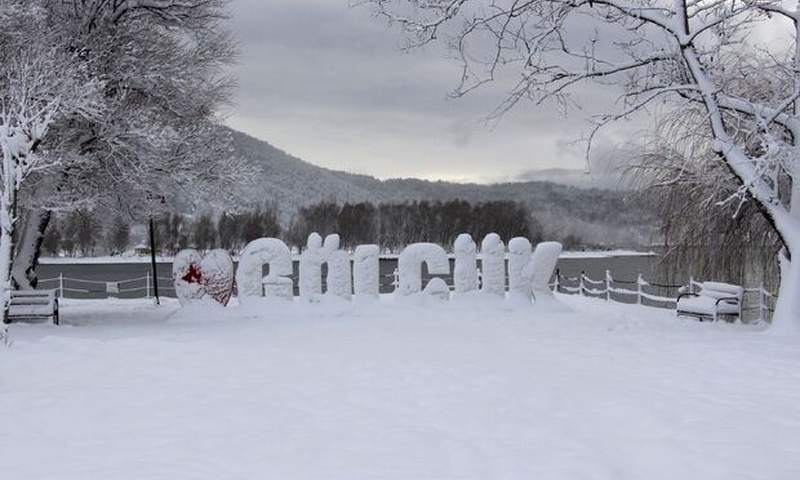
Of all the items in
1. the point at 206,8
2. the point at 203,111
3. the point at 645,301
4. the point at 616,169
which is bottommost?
the point at 645,301

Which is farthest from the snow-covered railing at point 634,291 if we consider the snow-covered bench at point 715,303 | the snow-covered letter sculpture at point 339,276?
the snow-covered bench at point 715,303

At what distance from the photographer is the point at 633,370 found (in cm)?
809

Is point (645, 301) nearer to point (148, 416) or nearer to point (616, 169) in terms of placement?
point (616, 169)

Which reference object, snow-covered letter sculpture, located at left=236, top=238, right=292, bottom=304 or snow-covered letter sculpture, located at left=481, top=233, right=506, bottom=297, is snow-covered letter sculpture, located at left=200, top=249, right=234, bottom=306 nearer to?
snow-covered letter sculpture, located at left=236, top=238, right=292, bottom=304

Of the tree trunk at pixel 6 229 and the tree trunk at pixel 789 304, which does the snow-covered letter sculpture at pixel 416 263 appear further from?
the tree trunk at pixel 6 229

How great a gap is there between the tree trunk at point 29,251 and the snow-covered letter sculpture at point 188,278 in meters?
3.07

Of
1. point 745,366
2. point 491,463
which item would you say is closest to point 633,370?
point 745,366

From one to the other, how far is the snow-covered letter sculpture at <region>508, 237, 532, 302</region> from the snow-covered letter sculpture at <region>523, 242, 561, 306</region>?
0.38 feet

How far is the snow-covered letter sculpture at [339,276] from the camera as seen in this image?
1540 centimetres

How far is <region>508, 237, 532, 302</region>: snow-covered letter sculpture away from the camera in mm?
15633

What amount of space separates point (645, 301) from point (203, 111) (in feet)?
73.3

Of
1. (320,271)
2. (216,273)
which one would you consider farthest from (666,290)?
(216,273)

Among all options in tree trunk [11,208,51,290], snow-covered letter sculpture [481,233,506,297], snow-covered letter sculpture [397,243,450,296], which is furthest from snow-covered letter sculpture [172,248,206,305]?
snow-covered letter sculpture [481,233,506,297]

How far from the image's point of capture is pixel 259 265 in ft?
50.6
